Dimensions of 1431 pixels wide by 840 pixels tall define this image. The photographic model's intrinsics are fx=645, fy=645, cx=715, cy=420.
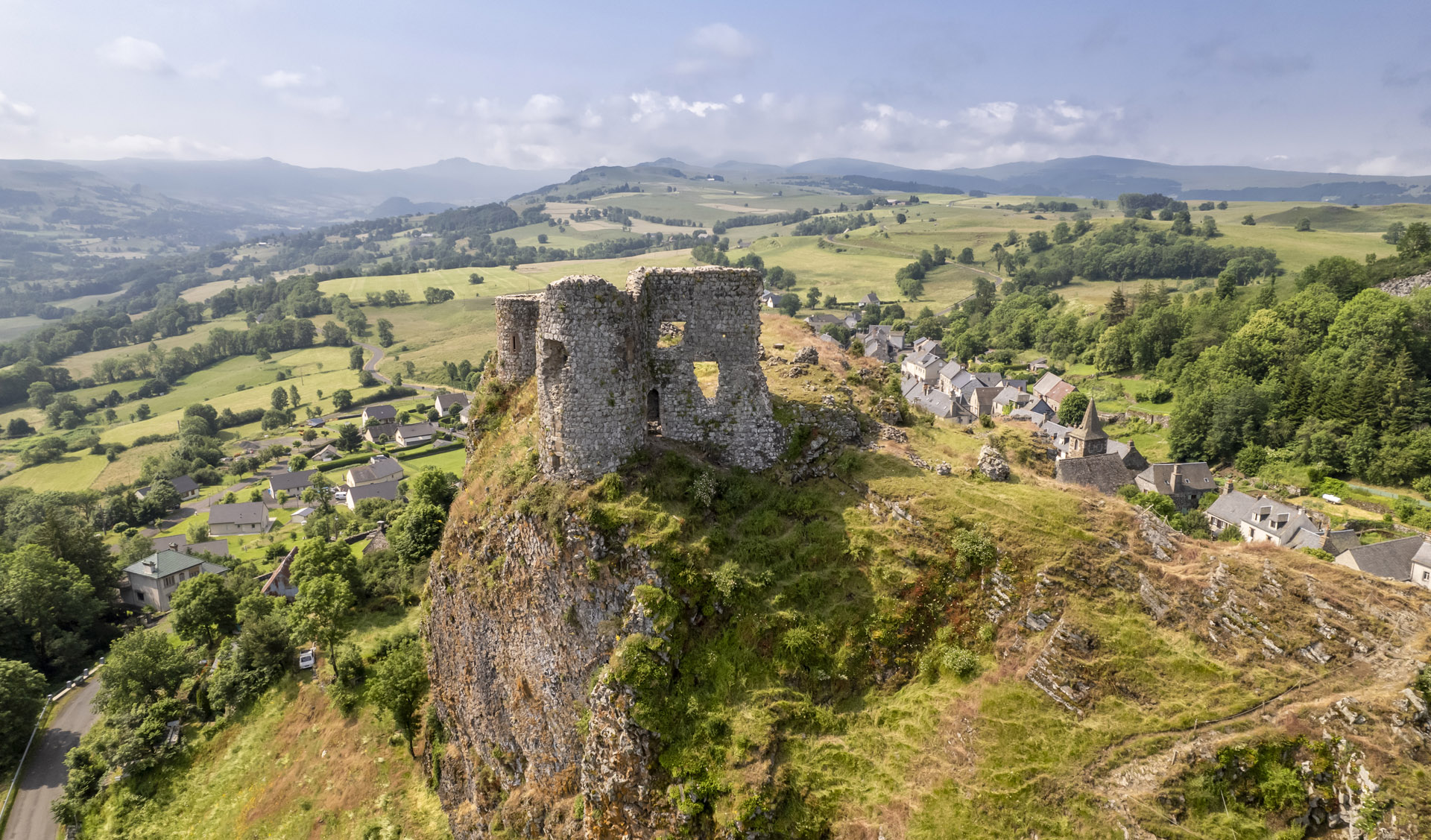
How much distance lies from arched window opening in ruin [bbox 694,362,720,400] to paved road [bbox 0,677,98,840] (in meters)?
48.1

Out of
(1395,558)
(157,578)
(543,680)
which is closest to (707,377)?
(543,680)

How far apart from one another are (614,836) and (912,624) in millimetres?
10846

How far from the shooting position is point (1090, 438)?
63594mm

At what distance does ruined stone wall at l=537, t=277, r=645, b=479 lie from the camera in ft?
68.6

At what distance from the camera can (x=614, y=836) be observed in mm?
19203

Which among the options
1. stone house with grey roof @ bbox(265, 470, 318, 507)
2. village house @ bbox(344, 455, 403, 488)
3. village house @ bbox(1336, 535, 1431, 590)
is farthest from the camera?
stone house with grey roof @ bbox(265, 470, 318, 507)

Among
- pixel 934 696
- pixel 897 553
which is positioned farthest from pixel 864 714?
pixel 897 553

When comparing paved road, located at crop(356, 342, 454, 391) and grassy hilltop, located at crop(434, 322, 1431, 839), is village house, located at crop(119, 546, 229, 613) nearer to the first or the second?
grassy hilltop, located at crop(434, 322, 1431, 839)

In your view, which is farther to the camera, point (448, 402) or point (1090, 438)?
point (448, 402)

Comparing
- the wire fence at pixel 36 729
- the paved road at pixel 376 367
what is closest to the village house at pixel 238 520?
the wire fence at pixel 36 729

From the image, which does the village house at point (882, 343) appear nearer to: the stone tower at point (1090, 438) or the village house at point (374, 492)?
the stone tower at point (1090, 438)

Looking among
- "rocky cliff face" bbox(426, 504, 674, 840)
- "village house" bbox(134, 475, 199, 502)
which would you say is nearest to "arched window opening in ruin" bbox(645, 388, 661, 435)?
"rocky cliff face" bbox(426, 504, 674, 840)

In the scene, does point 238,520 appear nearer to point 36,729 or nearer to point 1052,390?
point 36,729

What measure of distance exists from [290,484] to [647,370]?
97.9 meters
